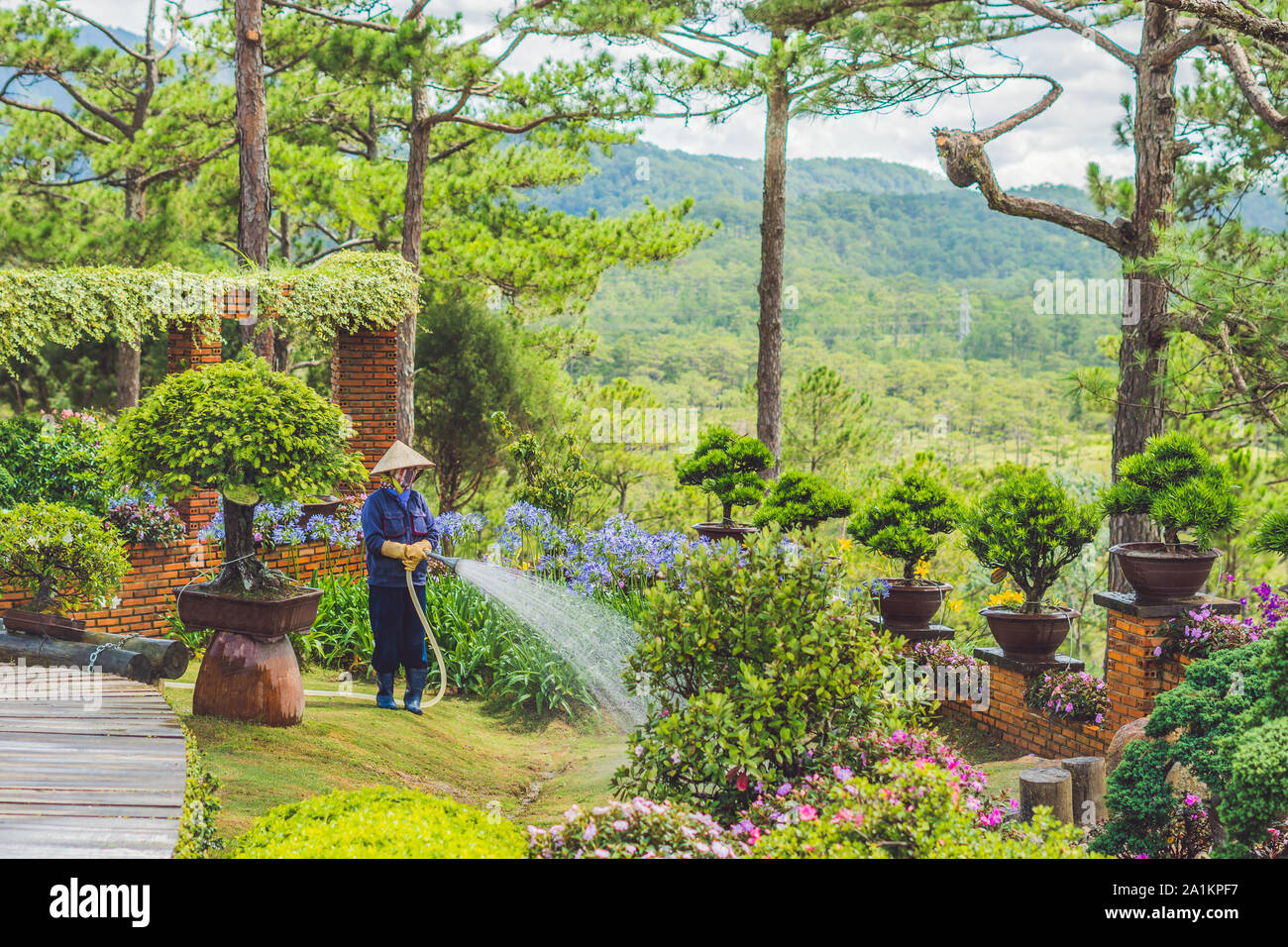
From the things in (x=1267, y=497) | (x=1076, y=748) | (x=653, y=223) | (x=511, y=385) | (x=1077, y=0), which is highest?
(x=1077, y=0)

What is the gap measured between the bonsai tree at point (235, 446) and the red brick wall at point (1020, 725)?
4643 mm

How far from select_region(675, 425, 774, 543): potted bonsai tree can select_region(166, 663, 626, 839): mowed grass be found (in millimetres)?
2592

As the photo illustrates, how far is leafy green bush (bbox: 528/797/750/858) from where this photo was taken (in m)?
3.36

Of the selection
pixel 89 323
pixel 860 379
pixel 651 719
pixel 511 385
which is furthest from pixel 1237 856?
pixel 860 379

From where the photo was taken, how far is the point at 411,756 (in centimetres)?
605

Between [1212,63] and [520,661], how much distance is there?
9763 millimetres

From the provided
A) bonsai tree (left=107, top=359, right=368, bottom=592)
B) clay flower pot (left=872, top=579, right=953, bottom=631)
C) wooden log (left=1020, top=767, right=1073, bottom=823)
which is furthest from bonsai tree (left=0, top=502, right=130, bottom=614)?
wooden log (left=1020, top=767, right=1073, bottom=823)

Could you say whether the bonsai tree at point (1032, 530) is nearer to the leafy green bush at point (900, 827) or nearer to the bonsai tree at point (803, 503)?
the bonsai tree at point (803, 503)

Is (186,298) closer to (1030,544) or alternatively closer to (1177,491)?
(1030,544)

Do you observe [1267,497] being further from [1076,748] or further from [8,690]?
[8,690]

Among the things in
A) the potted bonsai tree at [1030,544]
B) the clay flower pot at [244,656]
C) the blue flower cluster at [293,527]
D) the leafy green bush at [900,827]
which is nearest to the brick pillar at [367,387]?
the blue flower cluster at [293,527]

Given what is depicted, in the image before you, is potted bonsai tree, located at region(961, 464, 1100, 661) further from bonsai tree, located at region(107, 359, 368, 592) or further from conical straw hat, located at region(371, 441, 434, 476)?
bonsai tree, located at region(107, 359, 368, 592)

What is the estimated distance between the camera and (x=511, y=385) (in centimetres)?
1592
